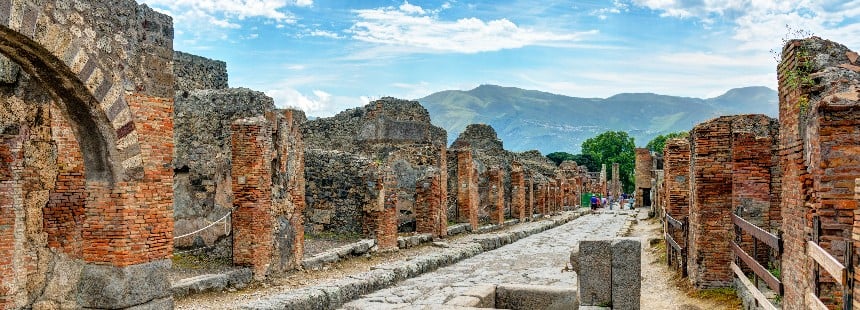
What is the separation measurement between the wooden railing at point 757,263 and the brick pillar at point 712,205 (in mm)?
342

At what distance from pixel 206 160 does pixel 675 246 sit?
9.31 m

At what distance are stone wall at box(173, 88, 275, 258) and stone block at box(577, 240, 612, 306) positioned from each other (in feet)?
24.2

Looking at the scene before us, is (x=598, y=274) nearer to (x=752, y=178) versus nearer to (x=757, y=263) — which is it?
(x=757, y=263)

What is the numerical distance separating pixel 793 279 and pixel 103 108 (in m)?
7.53

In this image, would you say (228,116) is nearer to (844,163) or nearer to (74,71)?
(74,71)

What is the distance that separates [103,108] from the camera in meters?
7.75

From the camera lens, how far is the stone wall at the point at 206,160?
45.4ft

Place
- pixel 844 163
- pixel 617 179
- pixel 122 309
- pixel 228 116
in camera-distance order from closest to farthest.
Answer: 1. pixel 844 163
2. pixel 122 309
3. pixel 228 116
4. pixel 617 179

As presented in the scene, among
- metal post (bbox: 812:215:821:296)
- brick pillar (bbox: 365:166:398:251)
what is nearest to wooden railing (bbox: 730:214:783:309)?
metal post (bbox: 812:215:821:296)

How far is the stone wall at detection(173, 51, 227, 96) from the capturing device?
2327 cm

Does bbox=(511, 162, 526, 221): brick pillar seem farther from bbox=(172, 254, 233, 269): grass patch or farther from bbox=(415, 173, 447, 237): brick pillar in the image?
bbox=(172, 254, 233, 269): grass patch

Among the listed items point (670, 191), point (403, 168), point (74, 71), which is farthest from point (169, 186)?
point (403, 168)

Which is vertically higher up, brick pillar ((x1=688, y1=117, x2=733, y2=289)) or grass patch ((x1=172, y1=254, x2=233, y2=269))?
brick pillar ((x1=688, y1=117, x2=733, y2=289))

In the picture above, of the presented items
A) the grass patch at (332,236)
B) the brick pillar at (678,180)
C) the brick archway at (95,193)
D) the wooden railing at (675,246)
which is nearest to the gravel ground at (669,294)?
the wooden railing at (675,246)
